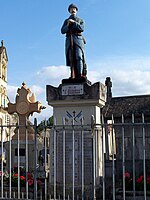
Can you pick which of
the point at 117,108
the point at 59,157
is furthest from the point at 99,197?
the point at 117,108

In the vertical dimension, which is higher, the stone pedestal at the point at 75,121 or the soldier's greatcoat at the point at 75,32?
the soldier's greatcoat at the point at 75,32

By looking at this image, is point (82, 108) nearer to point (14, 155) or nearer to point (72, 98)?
point (72, 98)

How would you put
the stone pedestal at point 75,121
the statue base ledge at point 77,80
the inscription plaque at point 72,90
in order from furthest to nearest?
the statue base ledge at point 77,80, the inscription plaque at point 72,90, the stone pedestal at point 75,121

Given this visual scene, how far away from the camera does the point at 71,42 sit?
8812 mm

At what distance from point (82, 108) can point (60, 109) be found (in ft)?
1.81

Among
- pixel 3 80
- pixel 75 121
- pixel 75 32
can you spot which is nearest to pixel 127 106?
pixel 3 80

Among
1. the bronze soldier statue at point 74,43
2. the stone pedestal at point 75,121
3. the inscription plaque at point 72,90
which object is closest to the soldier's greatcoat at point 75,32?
the bronze soldier statue at point 74,43

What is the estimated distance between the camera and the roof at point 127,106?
92.5ft

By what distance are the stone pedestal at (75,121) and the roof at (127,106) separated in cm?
1931

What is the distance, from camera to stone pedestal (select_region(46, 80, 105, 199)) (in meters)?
8.02

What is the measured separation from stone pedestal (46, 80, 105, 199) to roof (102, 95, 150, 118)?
19312 millimetres

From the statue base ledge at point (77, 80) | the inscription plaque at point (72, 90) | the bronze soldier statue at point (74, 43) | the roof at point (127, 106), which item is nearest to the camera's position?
the inscription plaque at point (72, 90)

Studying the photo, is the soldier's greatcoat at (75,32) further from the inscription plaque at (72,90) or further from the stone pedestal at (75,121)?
the stone pedestal at (75,121)

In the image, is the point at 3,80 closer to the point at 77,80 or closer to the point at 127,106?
the point at 127,106
